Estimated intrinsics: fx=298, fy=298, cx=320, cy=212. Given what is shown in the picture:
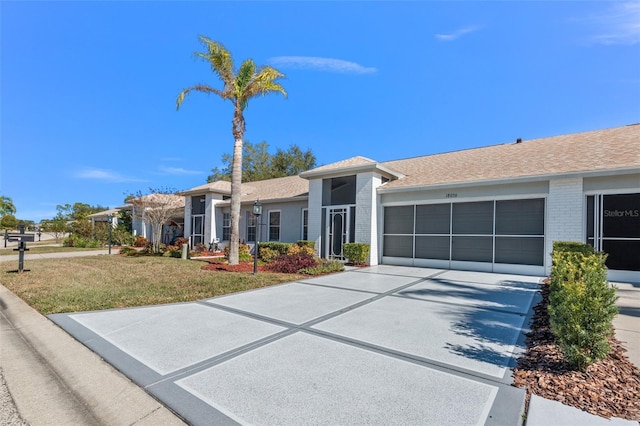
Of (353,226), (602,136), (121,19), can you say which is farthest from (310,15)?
(602,136)

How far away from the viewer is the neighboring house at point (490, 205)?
954 centimetres

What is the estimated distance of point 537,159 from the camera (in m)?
11.7

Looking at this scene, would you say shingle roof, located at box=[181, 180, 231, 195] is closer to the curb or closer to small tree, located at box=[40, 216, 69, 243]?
the curb

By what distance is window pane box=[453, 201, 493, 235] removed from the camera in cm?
1160

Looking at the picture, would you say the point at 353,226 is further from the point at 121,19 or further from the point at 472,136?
the point at 472,136

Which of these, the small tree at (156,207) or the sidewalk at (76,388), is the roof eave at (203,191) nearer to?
the small tree at (156,207)

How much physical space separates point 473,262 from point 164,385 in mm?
11640

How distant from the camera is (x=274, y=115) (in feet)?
92.5

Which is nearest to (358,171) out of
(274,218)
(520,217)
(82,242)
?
(520,217)

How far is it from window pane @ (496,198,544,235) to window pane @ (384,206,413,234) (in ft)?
11.3

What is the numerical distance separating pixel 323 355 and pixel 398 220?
1062 centimetres

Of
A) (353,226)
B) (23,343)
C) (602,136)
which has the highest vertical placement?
(602,136)

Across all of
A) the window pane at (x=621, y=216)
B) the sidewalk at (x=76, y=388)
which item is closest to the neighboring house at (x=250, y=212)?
the window pane at (x=621, y=216)

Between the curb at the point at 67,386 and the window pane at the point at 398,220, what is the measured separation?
1185 cm
